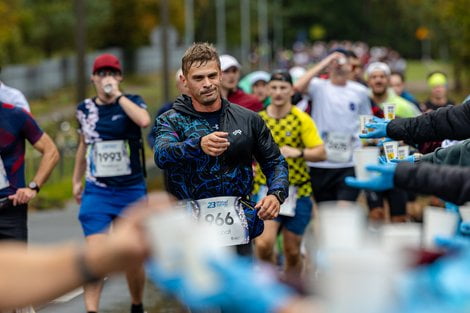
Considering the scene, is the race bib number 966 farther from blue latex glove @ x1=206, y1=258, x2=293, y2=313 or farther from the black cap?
blue latex glove @ x1=206, y1=258, x2=293, y2=313

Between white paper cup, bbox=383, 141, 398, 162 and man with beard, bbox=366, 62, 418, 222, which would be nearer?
white paper cup, bbox=383, 141, 398, 162

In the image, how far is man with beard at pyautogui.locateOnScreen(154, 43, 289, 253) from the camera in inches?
312

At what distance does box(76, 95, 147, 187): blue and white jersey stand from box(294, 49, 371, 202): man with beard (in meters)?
2.80

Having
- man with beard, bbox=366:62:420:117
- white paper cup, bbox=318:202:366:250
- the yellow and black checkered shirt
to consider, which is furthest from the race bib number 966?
man with beard, bbox=366:62:420:117

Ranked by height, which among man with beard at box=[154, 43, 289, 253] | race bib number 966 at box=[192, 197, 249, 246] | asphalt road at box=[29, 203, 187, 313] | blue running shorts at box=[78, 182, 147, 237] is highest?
man with beard at box=[154, 43, 289, 253]

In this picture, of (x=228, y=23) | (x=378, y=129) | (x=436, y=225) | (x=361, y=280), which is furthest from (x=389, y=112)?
(x=228, y=23)

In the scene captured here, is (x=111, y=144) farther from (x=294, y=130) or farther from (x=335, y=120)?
(x=335, y=120)

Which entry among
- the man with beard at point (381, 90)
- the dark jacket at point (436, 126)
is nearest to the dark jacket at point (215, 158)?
the dark jacket at point (436, 126)

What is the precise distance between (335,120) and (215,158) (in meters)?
5.48

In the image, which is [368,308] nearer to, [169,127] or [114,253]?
[114,253]

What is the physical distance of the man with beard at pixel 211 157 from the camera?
7.93m

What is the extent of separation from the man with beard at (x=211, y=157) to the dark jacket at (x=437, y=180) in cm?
305

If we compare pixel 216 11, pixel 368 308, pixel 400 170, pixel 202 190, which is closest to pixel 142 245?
pixel 368 308

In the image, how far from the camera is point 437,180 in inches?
187
